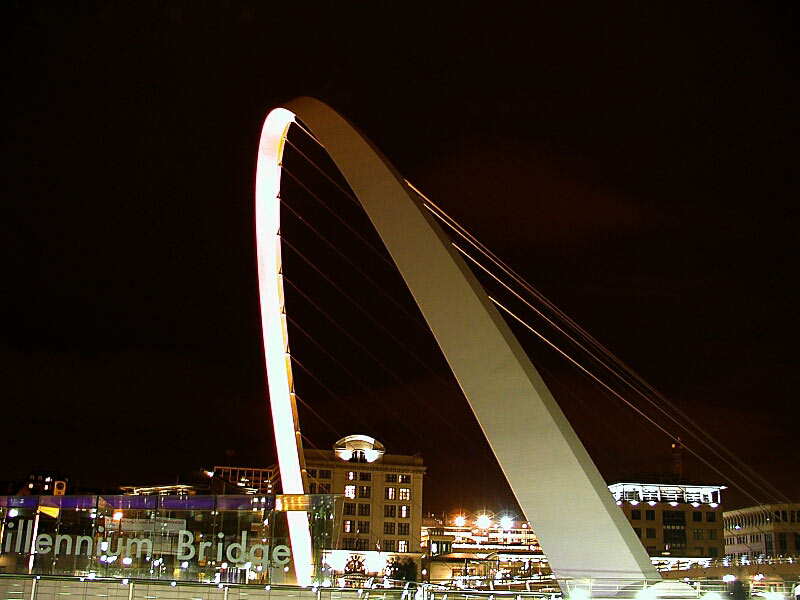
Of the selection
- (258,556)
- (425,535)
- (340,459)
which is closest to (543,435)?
(258,556)

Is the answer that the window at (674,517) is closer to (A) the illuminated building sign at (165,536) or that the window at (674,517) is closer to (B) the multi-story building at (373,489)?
(B) the multi-story building at (373,489)

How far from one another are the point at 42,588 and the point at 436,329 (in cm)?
911

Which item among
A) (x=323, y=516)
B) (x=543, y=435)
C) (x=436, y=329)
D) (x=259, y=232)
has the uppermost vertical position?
(x=259, y=232)

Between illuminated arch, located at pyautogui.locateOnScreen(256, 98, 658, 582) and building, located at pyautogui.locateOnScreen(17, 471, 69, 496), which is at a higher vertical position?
building, located at pyautogui.locateOnScreen(17, 471, 69, 496)

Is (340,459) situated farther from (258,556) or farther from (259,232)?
(258,556)

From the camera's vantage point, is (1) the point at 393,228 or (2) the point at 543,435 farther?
(1) the point at 393,228

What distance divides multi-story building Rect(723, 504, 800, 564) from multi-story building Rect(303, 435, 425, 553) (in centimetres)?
3388

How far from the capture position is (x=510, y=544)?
122250 mm

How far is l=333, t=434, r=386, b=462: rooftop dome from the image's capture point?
9912cm

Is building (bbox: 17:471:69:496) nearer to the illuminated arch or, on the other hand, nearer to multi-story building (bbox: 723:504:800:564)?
multi-story building (bbox: 723:504:800:564)

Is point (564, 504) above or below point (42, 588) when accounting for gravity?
above

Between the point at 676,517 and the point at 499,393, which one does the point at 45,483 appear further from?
the point at 499,393

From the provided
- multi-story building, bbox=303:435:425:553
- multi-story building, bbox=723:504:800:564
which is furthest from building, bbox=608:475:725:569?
multi-story building, bbox=303:435:425:553

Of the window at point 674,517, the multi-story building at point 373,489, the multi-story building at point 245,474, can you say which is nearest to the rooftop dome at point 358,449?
the multi-story building at point 373,489
